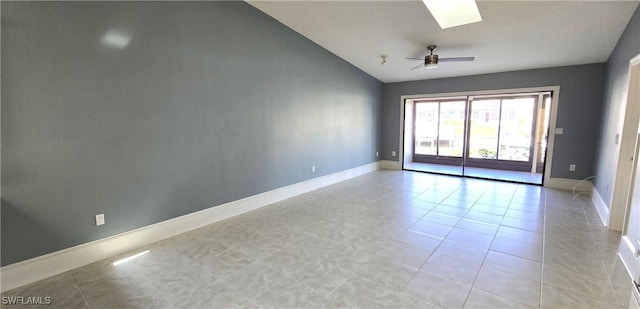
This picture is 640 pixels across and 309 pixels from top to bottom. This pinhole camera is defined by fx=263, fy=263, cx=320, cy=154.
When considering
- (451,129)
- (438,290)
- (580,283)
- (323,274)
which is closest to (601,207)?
(580,283)

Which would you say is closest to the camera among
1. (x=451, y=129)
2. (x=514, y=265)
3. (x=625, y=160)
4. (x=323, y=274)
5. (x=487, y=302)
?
(x=487, y=302)

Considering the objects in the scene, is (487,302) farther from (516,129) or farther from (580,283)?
(516,129)

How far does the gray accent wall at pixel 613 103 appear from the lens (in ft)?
9.97

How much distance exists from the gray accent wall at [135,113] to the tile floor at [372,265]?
49 centimetres

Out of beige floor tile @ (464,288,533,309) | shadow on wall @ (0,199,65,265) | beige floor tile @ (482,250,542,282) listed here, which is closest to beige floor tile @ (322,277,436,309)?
beige floor tile @ (464,288,533,309)

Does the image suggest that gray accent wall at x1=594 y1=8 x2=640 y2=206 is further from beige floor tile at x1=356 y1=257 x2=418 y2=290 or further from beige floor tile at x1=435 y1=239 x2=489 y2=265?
beige floor tile at x1=356 y1=257 x2=418 y2=290

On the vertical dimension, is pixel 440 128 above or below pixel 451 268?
above

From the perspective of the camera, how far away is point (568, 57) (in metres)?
4.59

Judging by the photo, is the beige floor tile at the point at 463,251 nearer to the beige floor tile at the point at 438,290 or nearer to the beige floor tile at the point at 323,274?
the beige floor tile at the point at 438,290

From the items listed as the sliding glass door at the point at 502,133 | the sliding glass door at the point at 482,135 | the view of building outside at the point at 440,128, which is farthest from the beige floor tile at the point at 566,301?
the view of building outside at the point at 440,128

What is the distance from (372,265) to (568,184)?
525cm

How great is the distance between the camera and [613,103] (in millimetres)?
3762

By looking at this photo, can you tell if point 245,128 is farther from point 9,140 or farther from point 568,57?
point 568,57

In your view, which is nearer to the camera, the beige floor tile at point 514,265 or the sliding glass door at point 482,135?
the beige floor tile at point 514,265
